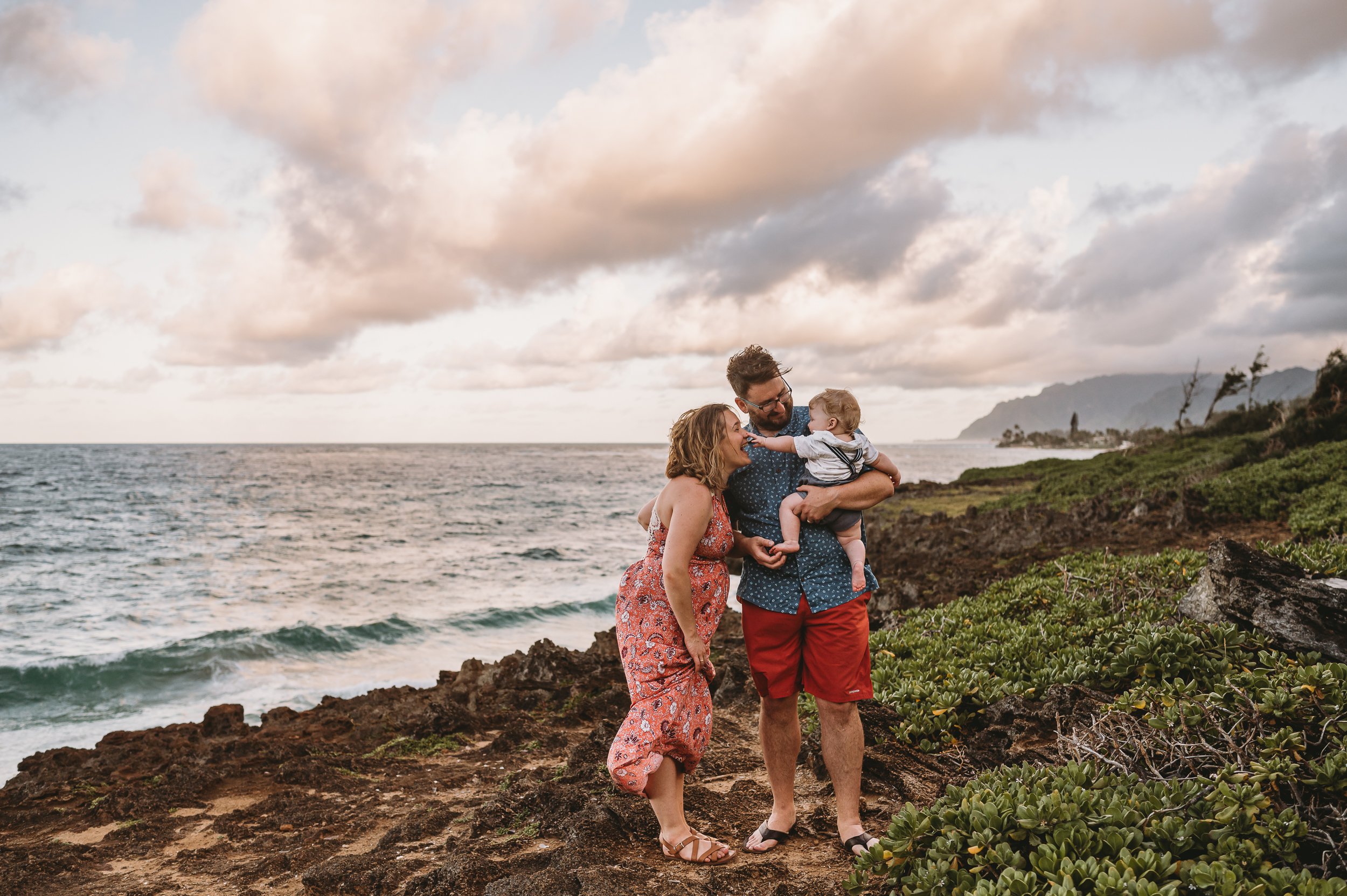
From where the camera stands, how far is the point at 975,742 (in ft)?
15.1

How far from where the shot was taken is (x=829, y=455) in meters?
Answer: 3.70

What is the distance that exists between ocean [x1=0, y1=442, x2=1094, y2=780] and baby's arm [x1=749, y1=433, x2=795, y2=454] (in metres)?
9.04

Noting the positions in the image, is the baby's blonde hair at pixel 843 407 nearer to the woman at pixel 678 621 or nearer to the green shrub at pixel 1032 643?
the woman at pixel 678 621

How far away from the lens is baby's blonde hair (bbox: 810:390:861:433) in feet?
12.4

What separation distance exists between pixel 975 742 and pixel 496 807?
9.89 feet

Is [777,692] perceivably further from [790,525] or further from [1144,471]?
[1144,471]

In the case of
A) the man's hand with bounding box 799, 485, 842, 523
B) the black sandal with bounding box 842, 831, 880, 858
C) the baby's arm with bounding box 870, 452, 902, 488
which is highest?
the baby's arm with bounding box 870, 452, 902, 488

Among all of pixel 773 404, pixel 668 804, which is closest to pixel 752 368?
pixel 773 404

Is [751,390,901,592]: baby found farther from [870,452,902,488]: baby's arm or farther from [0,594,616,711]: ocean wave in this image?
[0,594,616,711]: ocean wave

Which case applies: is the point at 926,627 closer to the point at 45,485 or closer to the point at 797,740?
the point at 797,740

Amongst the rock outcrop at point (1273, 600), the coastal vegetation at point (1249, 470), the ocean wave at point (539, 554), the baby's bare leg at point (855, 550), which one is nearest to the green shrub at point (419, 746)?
the baby's bare leg at point (855, 550)

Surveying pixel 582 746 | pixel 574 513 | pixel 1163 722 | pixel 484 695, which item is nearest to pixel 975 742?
pixel 1163 722

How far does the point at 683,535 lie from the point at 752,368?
35.5 inches

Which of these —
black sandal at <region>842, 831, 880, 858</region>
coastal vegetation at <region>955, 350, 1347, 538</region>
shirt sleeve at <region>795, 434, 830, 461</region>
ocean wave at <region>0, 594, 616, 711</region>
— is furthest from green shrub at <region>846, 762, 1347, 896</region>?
ocean wave at <region>0, 594, 616, 711</region>
